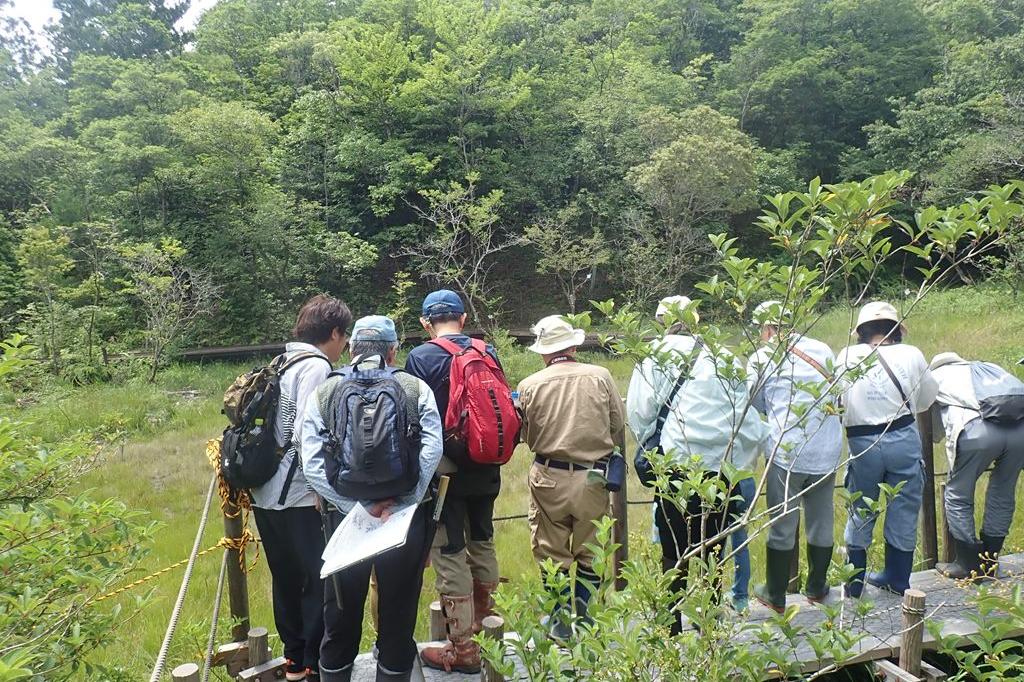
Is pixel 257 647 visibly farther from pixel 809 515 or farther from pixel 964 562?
pixel 964 562

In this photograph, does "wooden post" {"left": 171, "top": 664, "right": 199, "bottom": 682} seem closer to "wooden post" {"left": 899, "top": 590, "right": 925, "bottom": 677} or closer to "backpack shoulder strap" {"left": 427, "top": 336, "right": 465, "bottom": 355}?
"backpack shoulder strap" {"left": 427, "top": 336, "right": 465, "bottom": 355}

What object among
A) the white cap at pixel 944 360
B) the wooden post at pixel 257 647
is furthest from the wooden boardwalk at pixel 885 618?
the white cap at pixel 944 360

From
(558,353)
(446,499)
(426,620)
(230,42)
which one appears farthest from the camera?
(230,42)

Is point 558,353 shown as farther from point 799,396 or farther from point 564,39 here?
point 564,39

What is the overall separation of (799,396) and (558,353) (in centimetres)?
101

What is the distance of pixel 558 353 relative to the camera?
2.78 metres

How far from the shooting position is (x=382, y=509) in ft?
6.91

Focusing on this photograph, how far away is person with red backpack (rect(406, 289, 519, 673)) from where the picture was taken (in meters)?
2.46

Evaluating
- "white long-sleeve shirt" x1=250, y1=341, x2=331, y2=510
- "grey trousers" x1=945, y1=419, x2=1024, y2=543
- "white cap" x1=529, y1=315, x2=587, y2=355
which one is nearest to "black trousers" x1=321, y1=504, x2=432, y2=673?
"white long-sleeve shirt" x1=250, y1=341, x2=331, y2=510

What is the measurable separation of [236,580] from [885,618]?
2798 mm

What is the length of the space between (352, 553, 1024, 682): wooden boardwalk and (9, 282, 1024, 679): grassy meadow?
0.76 meters

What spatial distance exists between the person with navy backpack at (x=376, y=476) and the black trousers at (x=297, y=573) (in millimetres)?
231

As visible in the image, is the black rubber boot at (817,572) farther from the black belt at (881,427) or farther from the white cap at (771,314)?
the white cap at (771,314)

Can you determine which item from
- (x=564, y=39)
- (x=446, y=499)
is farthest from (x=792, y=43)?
(x=446, y=499)
